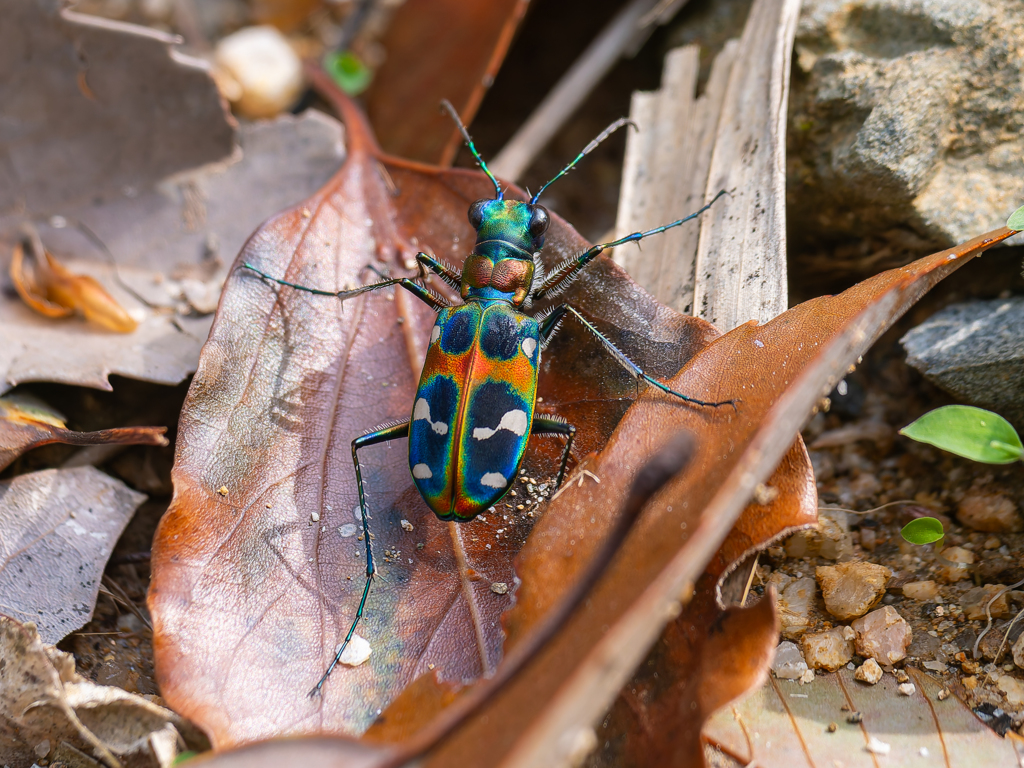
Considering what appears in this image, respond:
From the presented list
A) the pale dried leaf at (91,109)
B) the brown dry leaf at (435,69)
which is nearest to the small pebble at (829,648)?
the brown dry leaf at (435,69)

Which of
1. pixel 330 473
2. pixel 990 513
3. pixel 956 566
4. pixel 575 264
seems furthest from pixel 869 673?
→ pixel 330 473

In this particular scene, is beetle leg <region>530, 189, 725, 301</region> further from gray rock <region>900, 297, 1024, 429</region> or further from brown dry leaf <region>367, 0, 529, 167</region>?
brown dry leaf <region>367, 0, 529, 167</region>

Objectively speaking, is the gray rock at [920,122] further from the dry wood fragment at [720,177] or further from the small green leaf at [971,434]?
the small green leaf at [971,434]

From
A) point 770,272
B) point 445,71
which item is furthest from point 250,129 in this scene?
point 770,272

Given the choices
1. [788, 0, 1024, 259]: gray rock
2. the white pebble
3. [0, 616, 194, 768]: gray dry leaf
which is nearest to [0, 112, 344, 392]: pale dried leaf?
the white pebble

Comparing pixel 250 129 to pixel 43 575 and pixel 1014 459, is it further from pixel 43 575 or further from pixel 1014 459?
pixel 1014 459

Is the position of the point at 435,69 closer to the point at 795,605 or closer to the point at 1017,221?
the point at 1017,221
